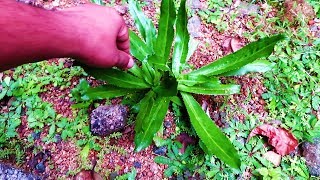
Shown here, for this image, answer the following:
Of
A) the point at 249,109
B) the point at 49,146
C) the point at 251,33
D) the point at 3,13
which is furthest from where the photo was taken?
the point at 251,33

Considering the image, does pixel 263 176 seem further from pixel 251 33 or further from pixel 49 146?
pixel 49 146

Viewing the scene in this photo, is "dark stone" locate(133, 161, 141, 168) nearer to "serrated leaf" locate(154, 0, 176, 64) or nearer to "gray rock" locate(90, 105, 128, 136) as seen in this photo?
"gray rock" locate(90, 105, 128, 136)

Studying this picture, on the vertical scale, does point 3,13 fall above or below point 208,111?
above

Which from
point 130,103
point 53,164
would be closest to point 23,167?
point 53,164

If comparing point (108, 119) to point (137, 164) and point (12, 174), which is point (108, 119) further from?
point (12, 174)

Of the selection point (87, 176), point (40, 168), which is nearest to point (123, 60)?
point (87, 176)
